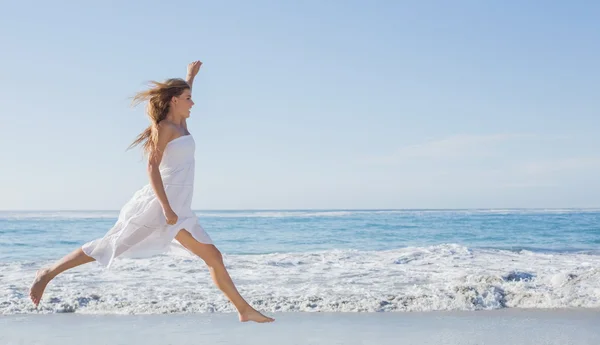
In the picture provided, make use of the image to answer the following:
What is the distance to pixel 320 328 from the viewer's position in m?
5.68

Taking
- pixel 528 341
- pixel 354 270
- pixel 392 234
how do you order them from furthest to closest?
pixel 392 234 < pixel 354 270 < pixel 528 341

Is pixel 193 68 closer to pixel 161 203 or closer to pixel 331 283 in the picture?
pixel 161 203

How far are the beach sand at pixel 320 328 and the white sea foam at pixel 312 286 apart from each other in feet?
1.33

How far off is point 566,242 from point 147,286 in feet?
50.0

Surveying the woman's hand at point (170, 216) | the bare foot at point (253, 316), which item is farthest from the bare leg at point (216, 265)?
the woman's hand at point (170, 216)

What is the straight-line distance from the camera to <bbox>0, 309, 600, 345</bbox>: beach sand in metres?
5.20

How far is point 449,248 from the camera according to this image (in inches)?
564

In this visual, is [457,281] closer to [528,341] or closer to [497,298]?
[497,298]

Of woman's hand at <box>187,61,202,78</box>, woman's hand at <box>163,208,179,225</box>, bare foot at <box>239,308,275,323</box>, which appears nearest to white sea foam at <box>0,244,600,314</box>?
bare foot at <box>239,308,275,323</box>

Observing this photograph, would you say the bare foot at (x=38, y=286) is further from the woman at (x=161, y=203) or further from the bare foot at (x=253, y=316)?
the bare foot at (x=253, y=316)

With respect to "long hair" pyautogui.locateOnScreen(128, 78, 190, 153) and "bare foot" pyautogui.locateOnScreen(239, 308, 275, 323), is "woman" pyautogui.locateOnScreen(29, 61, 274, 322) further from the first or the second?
"bare foot" pyautogui.locateOnScreen(239, 308, 275, 323)

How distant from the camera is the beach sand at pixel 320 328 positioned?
17.0 feet

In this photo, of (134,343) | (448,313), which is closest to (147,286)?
(134,343)

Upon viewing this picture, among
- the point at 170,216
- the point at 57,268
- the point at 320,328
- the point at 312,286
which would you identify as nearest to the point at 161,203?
the point at 170,216
